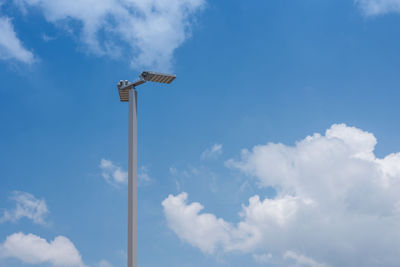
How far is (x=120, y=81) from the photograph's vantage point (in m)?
14.7

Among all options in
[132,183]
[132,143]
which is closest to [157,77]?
[132,143]

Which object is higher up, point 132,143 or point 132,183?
point 132,143

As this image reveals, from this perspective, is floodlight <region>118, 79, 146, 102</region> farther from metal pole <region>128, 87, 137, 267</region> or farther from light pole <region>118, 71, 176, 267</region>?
metal pole <region>128, 87, 137, 267</region>

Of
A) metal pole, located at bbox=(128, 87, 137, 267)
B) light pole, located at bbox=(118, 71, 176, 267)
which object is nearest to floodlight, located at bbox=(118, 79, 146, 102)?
light pole, located at bbox=(118, 71, 176, 267)

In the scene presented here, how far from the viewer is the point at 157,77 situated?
14.2 m

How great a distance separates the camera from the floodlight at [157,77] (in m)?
14.2

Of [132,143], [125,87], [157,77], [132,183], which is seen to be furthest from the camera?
[125,87]

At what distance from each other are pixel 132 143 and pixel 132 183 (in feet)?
3.54

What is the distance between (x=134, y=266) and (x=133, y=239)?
2.05 ft

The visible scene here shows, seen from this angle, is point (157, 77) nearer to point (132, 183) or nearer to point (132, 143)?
point (132, 143)

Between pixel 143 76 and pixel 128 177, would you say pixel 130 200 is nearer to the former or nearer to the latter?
pixel 128 177

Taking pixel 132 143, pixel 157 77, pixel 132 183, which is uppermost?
pixel 157 77

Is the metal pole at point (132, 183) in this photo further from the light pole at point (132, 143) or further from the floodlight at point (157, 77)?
the floodlight at point (157, 77)

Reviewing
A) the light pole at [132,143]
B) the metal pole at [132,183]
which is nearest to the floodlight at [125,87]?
the light pole at [132,143]
